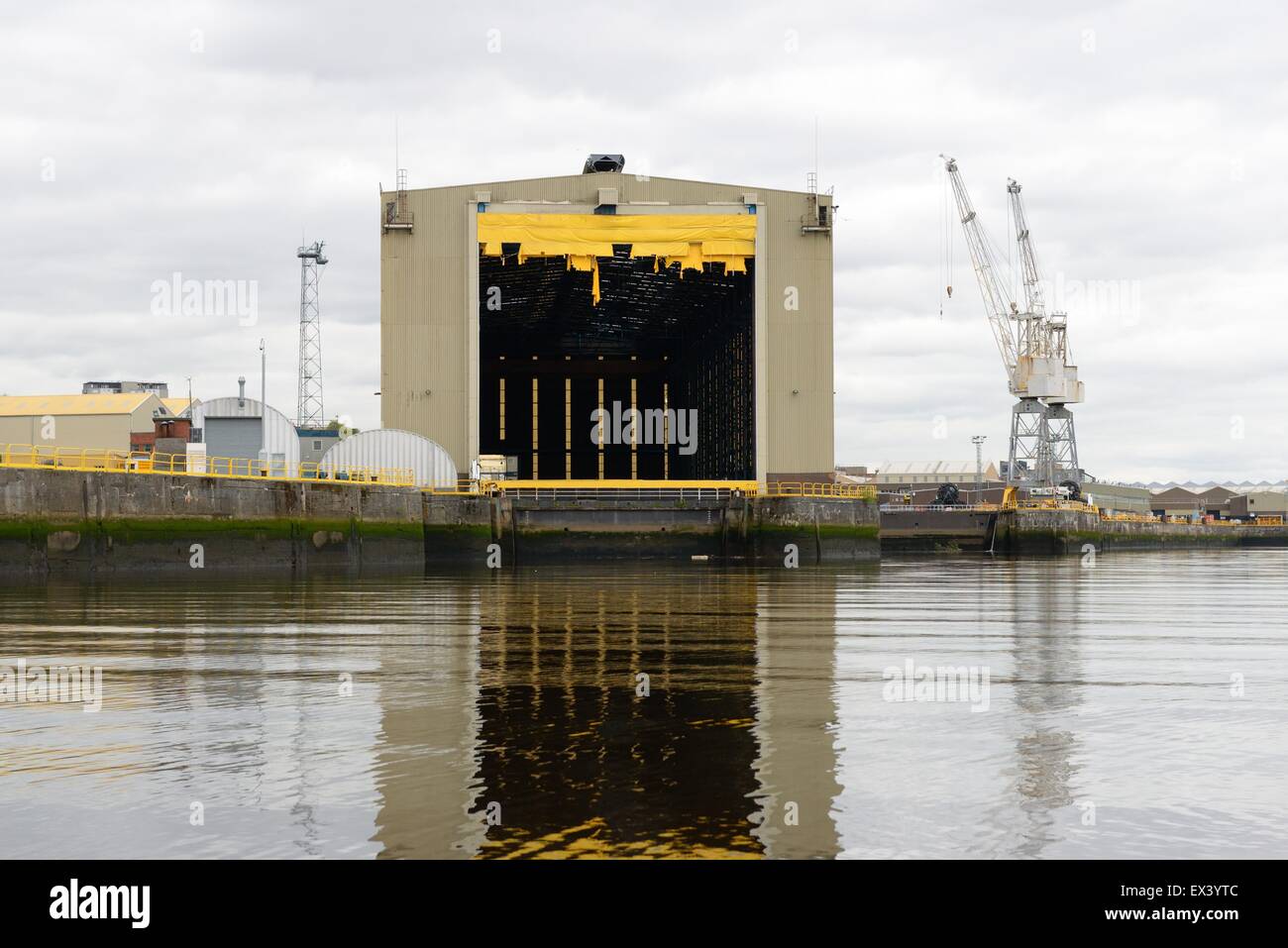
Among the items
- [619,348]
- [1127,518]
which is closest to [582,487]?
[619,348]

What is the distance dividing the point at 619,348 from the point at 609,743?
8802 centimetres

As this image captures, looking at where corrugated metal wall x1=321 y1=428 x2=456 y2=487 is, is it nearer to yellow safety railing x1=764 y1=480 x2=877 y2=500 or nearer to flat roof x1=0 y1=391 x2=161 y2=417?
yellow safety railing x1=764 y1=480 x2=877 y2=500

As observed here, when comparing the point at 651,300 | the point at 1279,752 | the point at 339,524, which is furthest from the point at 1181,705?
the point at 651,300

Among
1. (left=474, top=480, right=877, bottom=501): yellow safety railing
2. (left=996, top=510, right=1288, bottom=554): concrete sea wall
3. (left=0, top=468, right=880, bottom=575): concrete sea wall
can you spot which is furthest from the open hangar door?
(left=996, top=510, right=1288, bottom=554): concrete sea wall

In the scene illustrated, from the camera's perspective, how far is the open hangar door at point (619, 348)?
2495 inches

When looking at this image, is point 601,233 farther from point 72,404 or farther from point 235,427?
point 72,404

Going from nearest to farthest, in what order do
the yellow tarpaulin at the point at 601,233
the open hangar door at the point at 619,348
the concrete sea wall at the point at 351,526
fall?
the concrete sea wall at the point at 351,526
the yellow tarpaulin at the point at 601,233
the open hangar door at the point at 619,348

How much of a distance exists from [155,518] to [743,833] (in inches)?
1555

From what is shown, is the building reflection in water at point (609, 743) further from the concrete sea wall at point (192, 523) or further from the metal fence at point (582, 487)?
the metal fence at point (582, 487)

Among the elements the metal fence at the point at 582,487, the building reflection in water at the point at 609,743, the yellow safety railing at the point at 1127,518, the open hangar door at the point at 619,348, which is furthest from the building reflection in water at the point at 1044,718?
the yellow safety railing at the point at 1127,518

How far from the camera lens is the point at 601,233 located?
63.0m

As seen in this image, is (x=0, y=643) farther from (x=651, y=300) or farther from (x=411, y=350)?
(x=651, y=300)

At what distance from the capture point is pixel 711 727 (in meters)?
12.4

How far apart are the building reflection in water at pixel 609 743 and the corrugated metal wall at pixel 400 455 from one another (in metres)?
39.0
